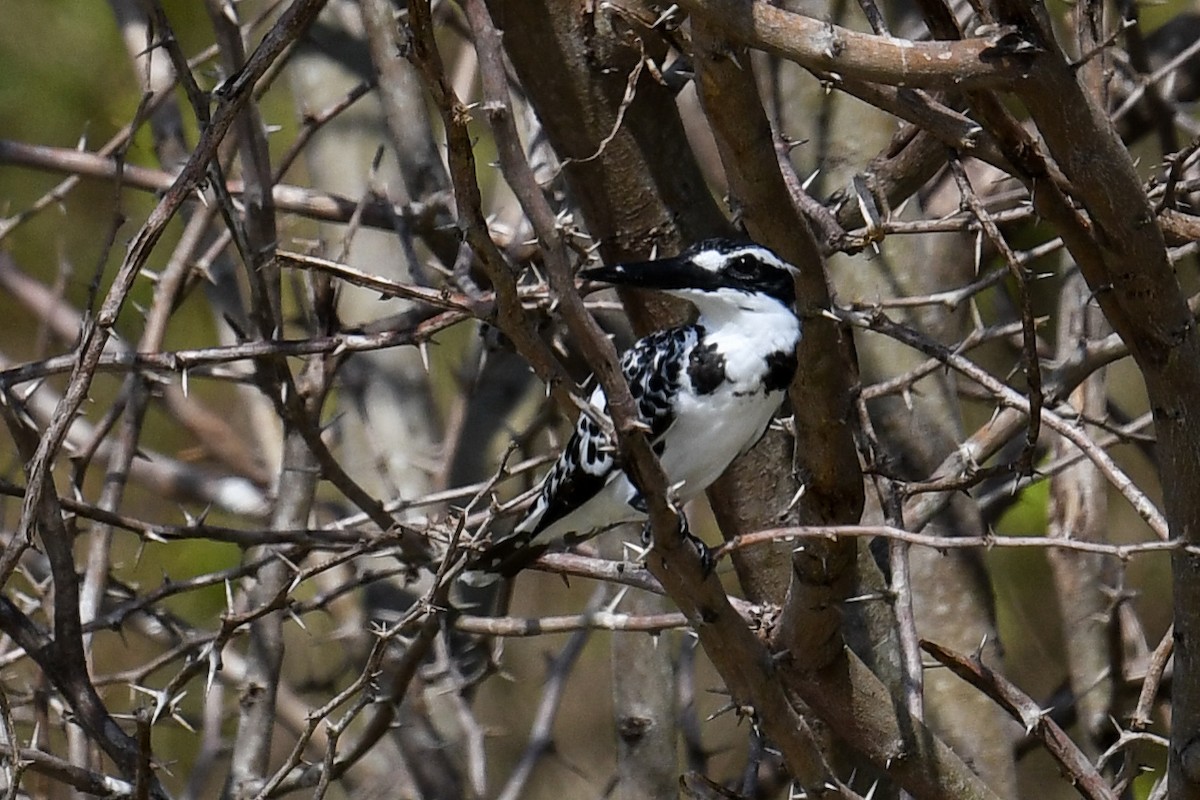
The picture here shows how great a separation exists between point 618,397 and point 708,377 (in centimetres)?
107

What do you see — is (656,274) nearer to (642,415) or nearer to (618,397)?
(642,415)

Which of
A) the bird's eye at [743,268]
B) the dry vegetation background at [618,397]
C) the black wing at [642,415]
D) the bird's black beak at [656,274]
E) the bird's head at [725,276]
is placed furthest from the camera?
the black wing at [642,415]

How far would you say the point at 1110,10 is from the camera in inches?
165

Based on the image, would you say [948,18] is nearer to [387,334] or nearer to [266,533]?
[387,334]

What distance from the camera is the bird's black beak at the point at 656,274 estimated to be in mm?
2335

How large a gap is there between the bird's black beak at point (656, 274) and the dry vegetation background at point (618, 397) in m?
0.19

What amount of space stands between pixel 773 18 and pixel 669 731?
6.41 feet

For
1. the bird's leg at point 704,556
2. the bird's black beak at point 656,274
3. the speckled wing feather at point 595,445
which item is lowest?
the bird's leg at point 704,556

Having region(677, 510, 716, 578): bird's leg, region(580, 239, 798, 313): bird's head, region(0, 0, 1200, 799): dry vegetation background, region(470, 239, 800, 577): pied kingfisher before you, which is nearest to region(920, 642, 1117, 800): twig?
region(0, 0, 1200, 799): dry vegetation background

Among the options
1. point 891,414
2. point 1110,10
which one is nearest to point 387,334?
point 891,414

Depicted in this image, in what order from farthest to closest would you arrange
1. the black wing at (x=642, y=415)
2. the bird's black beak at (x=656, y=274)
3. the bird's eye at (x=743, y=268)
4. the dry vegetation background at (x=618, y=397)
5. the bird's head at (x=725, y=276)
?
the black wing at (x=642, y=415), the bird's eye at (x=743, y=268), the bird's head at (x=725, y=276), the bird's black beak at (x=656, y=274), the dry vegetation background at (x=618, y=397)

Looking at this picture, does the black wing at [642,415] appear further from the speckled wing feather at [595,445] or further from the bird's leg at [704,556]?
the bird's leg at [704,556]

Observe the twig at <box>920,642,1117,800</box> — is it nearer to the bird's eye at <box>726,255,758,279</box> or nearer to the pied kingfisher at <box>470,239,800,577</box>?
the pied kingfisher at <box>470,239,800,577</box>

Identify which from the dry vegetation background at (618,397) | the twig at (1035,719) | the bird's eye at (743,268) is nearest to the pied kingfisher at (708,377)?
the bird's eye at (743,268)
